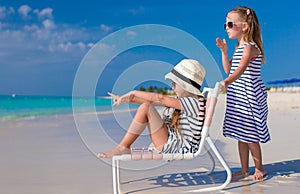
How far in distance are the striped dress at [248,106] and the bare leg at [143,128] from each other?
822mm

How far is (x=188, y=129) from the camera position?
3.56 meters

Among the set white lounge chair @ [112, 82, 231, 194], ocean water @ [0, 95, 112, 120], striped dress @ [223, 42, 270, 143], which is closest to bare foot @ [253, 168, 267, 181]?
striped dress @ [223, 42, 270, 143]

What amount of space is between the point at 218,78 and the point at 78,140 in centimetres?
391

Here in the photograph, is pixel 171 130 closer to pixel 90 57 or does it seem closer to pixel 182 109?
pixel 182 109

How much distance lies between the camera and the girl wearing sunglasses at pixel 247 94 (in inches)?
157

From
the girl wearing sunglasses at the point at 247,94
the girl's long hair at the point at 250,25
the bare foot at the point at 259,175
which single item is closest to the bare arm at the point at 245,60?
the girl wearing sunglasses at the point at 247,94

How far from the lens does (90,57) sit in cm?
Answer: 362

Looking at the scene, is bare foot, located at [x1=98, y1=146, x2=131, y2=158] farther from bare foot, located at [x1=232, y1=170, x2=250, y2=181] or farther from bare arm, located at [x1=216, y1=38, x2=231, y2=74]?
bare arm, located at [x1=216, y1=38, x2=231, y2=74]

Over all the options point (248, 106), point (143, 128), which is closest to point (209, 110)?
point (143, 128)

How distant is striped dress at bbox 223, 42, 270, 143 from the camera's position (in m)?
3.99

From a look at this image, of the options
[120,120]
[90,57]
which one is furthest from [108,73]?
[120,120]

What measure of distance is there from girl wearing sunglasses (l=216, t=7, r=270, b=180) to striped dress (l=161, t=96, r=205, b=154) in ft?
1.99

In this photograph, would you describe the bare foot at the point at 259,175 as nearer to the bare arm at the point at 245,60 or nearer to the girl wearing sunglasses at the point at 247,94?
the girl wearing sunglasses at the point at 247,94

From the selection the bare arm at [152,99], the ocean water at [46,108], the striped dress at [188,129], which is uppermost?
the ocean water at [46,108]
